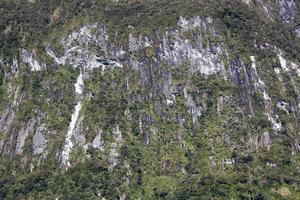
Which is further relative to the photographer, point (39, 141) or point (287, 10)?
point (287, 10)

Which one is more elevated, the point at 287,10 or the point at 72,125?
the point at 287,10

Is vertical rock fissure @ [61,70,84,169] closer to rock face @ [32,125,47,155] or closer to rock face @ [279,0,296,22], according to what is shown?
rock face @ [32,125,47,155]

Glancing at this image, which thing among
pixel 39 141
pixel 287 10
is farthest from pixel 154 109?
pixel 287 10

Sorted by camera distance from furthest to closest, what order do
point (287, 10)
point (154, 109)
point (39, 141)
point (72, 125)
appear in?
point (287, 10) < point (154, 109) < point (72, 125) < point (39, 141)

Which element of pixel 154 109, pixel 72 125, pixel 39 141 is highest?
pixel 154 109

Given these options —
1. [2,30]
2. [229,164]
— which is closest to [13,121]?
[2,30]

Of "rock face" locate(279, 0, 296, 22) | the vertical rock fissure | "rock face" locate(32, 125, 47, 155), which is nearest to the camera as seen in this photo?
the vertical rock fissure

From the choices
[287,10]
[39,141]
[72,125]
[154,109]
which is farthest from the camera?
[287,10]

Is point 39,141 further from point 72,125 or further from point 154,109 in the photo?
point 154,109

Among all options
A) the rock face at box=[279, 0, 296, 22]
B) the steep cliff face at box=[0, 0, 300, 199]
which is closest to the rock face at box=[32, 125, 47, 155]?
the steep cliff face at box=[0, 0, 300, 199]
